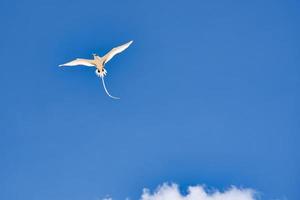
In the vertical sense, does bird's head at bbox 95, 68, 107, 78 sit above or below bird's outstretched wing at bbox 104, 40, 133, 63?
below

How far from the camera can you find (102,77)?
28.0 meters

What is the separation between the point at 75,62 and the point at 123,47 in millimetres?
3681

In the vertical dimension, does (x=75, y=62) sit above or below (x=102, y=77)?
above

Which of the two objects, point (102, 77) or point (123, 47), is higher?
point (123, 47)

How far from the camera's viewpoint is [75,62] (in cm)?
2988

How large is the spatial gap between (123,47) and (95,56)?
207cm

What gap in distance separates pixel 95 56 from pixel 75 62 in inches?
65.6

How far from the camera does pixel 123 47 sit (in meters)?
29.2

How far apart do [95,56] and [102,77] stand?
2106 millimetres

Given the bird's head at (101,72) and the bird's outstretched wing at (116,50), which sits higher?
the bird's outstretched wing at (116,50)

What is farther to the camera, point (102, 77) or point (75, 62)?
point (75, 62)

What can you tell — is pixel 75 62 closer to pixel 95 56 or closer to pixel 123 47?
pixel 95 56

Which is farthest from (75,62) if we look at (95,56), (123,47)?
(123,47)

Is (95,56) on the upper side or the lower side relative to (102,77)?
upper
